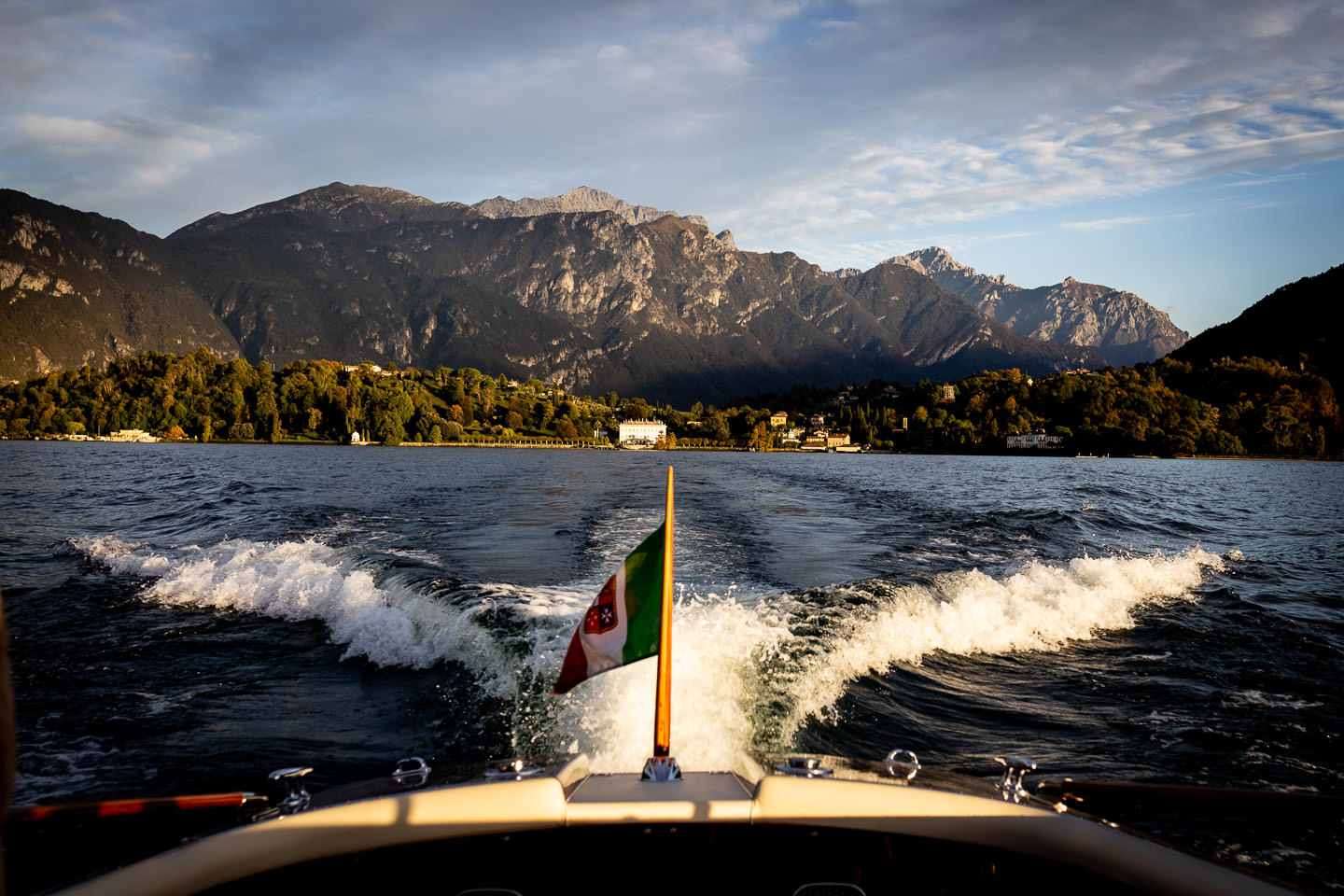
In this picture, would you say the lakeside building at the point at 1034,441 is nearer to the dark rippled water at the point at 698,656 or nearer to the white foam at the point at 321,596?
the dark rippled water at the point at 698,656

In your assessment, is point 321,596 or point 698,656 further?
point 321,596

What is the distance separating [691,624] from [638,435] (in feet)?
534

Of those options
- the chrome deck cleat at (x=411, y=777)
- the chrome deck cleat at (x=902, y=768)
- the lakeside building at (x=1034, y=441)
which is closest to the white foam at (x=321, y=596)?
the chrome deck cleat at (x=411, y=777)

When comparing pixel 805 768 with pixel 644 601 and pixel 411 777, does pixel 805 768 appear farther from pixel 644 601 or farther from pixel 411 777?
pixel 411 777

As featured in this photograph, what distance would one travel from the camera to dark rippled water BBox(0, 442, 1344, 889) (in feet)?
21.1

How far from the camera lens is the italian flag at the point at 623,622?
3572 mm

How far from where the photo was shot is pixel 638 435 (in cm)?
17162

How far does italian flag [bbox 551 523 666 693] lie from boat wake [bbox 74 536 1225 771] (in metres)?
2.86

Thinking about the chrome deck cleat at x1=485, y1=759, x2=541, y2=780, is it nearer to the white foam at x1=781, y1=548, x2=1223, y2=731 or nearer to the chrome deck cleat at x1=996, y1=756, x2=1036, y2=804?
the chrome deck cleat at x1=996, y1=756, x2=1036, y2=804

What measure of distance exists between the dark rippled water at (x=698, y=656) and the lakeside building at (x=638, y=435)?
493ft

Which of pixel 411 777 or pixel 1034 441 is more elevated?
pixel 411 777

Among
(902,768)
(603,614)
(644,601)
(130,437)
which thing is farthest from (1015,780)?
(130,437)

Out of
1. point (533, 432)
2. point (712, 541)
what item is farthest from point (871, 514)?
point (533, 432)

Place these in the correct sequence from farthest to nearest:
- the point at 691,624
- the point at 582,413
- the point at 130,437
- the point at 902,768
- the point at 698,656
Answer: the point at 582,413 → the point at 130,437 → the point at 691,624 → the point at 698,656 → the point at 902,768
